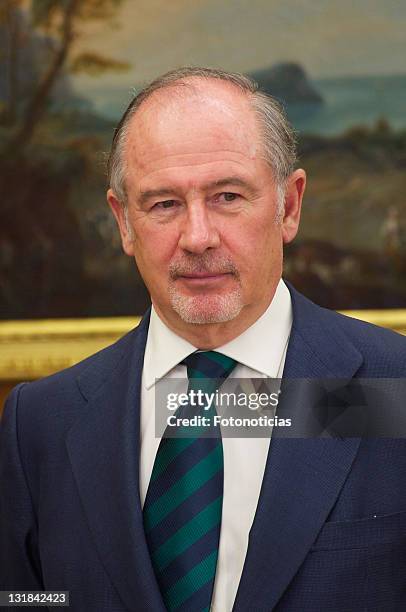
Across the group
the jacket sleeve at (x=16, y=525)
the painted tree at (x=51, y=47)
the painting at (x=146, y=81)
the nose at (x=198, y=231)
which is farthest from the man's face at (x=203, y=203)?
the painted tree at (x=51, y=47)

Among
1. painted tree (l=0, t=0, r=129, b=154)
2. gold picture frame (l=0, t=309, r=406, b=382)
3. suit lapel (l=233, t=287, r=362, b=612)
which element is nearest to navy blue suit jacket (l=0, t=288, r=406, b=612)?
suit lapel (l=233, t=287, r=362, b=612)

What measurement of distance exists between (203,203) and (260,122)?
0.77ft

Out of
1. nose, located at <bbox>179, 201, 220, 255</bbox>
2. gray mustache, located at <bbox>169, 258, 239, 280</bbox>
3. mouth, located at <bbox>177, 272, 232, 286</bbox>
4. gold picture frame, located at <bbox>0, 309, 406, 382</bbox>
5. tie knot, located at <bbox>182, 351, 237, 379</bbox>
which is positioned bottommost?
tie knot, located at <bbox>182, 351, 237, 379</bbox>

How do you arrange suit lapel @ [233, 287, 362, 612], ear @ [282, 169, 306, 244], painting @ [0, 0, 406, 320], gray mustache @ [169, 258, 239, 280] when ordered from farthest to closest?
painting @ [0, 0, 406, 320], ear @ [282, 169, 306, 244], gray mustache @ [169, 258, 239, 280], suit lapel @ [233, 287, 362, 612]

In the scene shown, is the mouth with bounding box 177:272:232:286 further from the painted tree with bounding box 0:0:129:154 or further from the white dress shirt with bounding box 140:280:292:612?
the painted tree with bounding box 0:0:129:154

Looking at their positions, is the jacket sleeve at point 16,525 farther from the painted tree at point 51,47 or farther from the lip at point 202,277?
the painted tree at point 51,47

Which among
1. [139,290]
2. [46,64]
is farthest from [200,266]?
[46,64]

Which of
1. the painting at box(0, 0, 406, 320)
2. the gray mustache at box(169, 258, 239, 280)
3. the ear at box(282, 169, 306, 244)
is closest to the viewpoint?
the gray mustache at box(169, 258, 239, 280)

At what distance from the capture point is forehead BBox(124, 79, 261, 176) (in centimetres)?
168

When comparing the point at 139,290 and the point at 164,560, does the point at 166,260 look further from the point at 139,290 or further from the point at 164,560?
the point at 139,290

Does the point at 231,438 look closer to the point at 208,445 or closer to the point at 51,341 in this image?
the point at 208,445

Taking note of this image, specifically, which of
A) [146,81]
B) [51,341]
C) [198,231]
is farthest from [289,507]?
[146,81]

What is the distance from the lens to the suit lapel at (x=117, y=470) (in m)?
1.67

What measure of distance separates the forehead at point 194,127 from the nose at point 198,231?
0.10m
